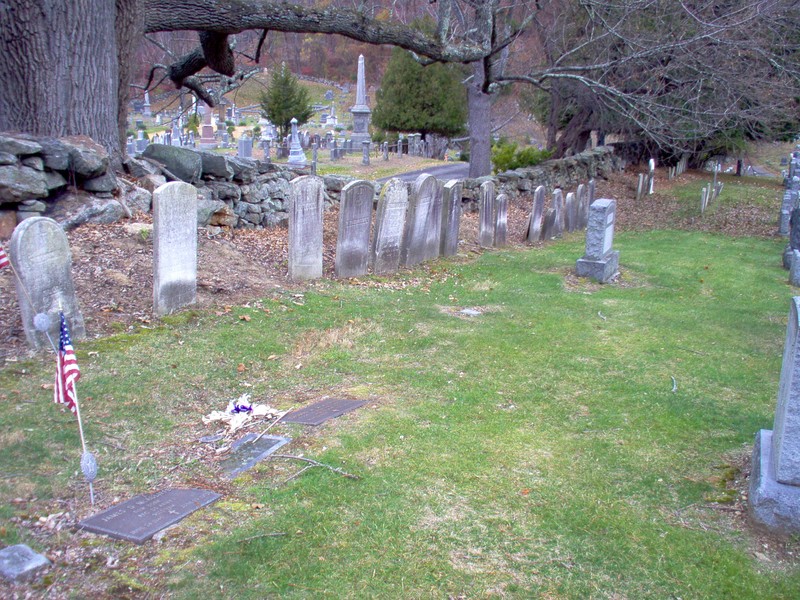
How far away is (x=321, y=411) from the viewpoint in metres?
5.57

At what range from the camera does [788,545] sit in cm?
383

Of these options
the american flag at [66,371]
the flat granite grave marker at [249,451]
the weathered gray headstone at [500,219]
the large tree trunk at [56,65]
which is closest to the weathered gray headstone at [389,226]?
the weathered gray headstone at [500,219]

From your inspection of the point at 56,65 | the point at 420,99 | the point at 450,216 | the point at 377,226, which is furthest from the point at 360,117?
the point at 56,65

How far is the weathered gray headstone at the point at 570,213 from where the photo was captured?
54.4 feet

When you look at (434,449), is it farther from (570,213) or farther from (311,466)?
(570,213)

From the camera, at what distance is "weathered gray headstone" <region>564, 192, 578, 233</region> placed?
16.6 metres

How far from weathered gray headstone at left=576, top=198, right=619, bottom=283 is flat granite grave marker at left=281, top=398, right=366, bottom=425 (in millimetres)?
6361

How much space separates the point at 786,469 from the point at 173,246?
5752 mm

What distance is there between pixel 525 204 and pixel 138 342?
14.5m

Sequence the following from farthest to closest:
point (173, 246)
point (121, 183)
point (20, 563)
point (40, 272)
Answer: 1. point (121, 183)
2. point (173, 246)
3. point (40, 272)
4. point (20, 563)

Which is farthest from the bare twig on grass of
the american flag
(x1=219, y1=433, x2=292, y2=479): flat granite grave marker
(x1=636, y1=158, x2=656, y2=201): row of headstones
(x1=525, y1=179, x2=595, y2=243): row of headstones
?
(x1=636, y1=158, x2=656, y2=201): row of headstones

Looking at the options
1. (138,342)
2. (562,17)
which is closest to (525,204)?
(562,17)

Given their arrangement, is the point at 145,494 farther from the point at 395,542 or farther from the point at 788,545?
the point at 788,545

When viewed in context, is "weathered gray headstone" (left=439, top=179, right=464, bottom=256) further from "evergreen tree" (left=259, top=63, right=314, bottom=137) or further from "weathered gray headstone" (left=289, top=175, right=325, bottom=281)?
"evergreen tree" (left=259, top=63, right=314, bottom=137)
